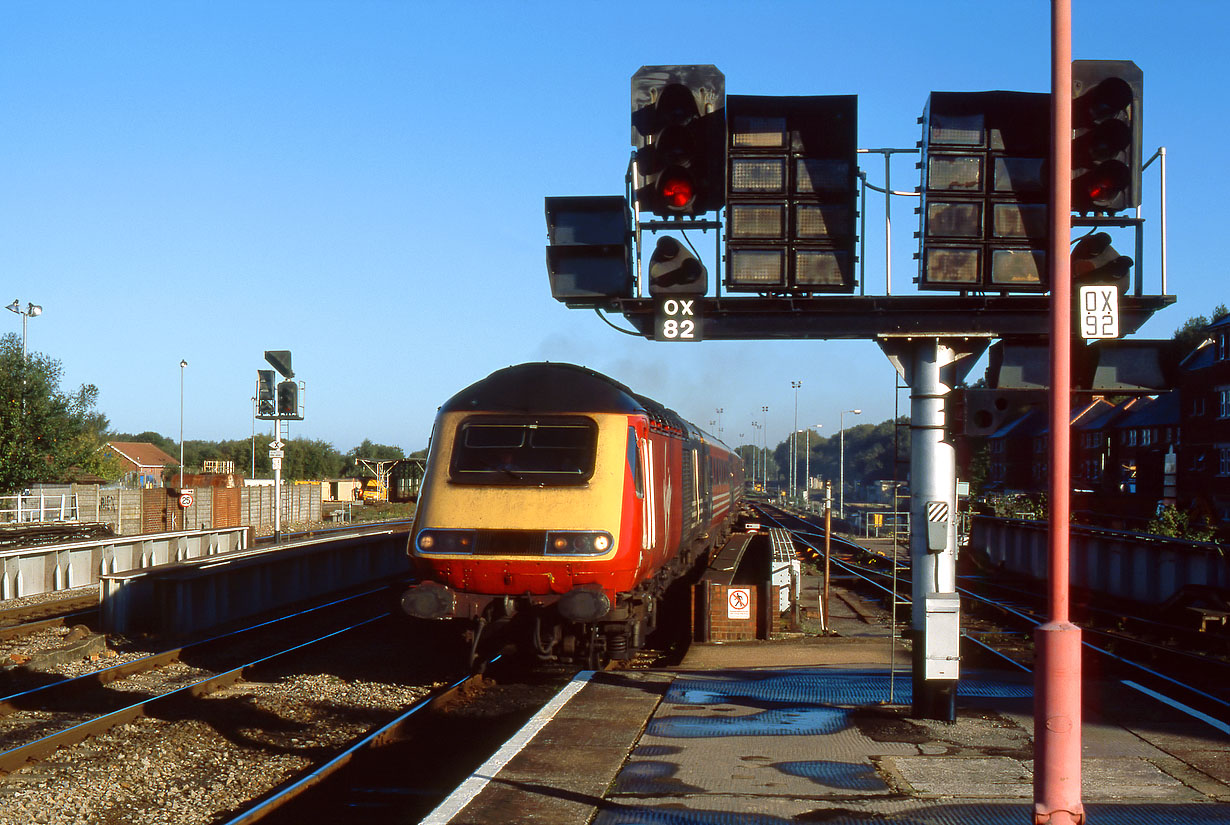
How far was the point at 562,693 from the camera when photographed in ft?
35.5

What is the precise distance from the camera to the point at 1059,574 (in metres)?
5.97

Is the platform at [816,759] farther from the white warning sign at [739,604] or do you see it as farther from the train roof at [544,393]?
the white warning sign at [739,604]

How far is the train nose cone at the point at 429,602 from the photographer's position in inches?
476

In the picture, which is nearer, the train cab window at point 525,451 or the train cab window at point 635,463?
the train cab window at point 525,451

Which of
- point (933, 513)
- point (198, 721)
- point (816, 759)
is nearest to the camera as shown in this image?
point (816, 759)

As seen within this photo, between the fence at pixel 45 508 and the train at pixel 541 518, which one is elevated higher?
the train at pixel 541 518

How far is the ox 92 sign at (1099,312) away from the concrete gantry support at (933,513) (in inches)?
62.0

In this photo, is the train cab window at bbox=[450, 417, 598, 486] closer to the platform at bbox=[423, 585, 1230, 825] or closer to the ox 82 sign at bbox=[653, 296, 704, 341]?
the platform at bbox=[423, 585, 1230, 825]

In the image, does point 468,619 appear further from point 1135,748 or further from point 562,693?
point 1135,748

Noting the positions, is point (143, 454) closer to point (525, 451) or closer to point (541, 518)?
point (525, 451)

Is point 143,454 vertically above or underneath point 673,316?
underneath

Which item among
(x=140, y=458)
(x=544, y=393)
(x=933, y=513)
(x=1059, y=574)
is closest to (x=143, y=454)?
(x=140, y=458)

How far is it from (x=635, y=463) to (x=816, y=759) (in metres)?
5.26

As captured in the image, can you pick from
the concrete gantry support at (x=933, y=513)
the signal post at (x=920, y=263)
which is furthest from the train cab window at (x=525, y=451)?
the concrete gantry support at (x=933, y=513)
